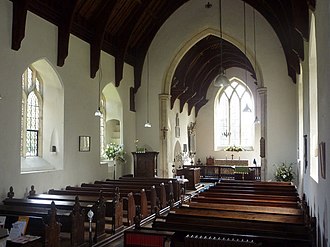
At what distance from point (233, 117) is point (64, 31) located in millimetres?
14429

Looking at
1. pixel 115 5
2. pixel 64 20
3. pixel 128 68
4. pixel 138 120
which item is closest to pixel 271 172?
pixel 138 120

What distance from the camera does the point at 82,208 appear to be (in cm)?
649

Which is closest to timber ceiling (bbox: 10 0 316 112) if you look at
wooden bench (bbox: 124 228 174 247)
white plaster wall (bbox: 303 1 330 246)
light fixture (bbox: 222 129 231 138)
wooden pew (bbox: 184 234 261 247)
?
white plaster wall (bbox: 303 1 330 246)

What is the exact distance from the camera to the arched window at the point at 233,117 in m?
21.7

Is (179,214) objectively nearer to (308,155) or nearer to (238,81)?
(308,155)

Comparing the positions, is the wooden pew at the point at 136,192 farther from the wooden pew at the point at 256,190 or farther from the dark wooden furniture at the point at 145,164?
the dark wooden furniture at the point at 145,164

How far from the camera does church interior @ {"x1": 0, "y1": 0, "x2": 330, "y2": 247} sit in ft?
16.7

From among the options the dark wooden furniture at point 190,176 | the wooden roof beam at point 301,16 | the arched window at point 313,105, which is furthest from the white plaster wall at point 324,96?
the dark wooden furniture at point 190,176

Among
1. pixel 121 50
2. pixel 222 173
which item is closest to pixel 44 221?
pixel 121 50

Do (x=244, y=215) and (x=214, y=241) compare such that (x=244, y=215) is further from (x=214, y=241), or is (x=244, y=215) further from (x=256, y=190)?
(x=256, y=190)

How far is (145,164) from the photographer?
42.7 feet

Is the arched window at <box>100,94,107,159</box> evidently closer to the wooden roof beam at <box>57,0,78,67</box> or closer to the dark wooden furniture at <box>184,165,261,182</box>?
the wooden roof beam at <box>57,0,78,67</box>

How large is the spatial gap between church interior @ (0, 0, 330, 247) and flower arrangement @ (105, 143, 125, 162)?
0.16 ft

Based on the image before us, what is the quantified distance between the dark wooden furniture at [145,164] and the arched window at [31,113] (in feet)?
13.7
